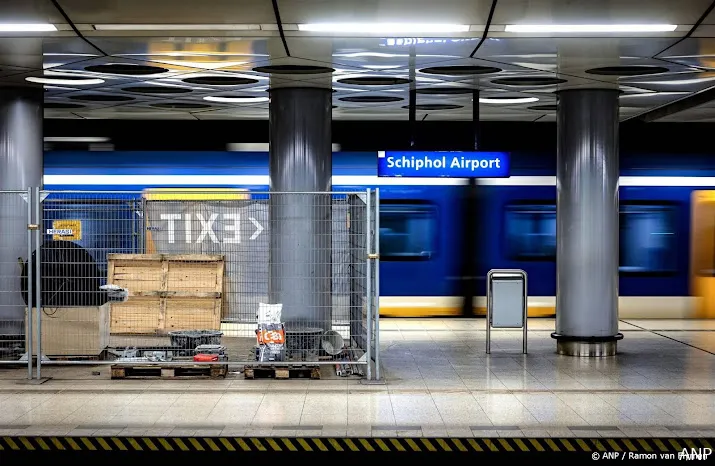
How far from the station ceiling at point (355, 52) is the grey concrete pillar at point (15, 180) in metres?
0.34

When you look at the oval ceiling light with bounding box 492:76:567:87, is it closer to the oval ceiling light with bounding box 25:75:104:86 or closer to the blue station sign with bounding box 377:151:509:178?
the blue station sign with bounding box 377:151:509:178

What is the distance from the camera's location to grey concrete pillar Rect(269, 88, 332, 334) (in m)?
12.0

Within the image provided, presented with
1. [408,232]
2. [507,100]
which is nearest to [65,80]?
[507,100]

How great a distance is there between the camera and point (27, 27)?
9.06 metres

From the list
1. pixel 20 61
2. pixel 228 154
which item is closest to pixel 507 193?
pixel 228 154

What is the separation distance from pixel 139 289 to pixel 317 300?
2.52 m

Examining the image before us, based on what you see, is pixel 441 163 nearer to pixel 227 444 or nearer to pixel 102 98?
pixel 102 98

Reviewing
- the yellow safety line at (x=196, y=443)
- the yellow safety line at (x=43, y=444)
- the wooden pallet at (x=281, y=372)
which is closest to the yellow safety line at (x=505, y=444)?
the yellow safety line at (x=196, y=443)

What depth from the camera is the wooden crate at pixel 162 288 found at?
12.7 metres

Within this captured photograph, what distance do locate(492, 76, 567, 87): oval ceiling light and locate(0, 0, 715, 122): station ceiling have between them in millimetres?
24

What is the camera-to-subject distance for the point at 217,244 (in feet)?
38.3

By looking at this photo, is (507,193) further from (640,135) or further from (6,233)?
(6,233)

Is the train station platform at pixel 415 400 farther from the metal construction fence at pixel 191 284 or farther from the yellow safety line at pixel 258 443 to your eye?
the metal construction fence at pixel 191 284

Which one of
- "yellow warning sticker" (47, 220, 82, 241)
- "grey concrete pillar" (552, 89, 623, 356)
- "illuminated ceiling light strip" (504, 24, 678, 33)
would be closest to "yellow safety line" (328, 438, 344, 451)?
"illuminated ceiling light strip" (504, 24, 678, 33)
